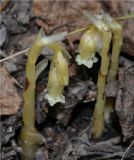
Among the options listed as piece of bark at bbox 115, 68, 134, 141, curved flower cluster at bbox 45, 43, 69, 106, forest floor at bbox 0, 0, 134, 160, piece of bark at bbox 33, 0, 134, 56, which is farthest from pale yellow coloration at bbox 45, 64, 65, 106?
piece of bark at bbox 33, 0, 134, 56

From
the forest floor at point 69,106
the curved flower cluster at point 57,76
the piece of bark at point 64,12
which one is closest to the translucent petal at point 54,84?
the curved flower cluster at point 57,76

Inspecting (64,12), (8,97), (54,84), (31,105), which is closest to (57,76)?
(54,84)

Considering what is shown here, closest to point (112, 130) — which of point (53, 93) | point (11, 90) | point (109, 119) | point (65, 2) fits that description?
point (109, 119)

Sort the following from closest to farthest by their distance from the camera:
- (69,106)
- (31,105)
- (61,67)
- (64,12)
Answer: (61,67) < (31,105) < (69,106) < (64,12)

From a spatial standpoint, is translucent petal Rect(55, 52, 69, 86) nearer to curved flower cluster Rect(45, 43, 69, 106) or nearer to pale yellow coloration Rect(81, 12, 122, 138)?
curved flower cluster Rect(45, 43, 69, 106)

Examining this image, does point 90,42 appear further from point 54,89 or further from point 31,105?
point 31,105

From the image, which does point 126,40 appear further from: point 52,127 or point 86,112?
point 52,127

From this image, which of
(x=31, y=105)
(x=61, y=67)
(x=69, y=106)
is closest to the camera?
(x=61, y=67)
